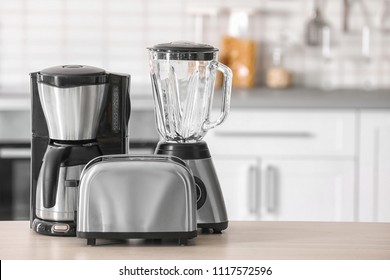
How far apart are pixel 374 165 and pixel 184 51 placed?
2147 mm

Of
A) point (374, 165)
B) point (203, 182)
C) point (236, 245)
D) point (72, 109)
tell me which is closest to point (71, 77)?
point (72, 109)

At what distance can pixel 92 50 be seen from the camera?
446cm

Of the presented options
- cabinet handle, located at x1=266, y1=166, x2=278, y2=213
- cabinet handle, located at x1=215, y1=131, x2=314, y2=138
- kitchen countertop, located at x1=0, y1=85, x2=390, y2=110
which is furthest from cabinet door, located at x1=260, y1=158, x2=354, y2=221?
kitchen countertop, located at x1=0, y1=85, x2=390, y2=110

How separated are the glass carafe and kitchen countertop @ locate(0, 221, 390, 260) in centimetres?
25

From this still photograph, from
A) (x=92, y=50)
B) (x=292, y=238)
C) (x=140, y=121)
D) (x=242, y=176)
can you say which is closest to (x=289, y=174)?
(x=242, y=176)

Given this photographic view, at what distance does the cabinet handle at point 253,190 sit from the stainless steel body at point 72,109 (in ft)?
6.59

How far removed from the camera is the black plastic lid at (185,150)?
191cm

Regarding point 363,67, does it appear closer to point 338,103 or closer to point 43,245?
point 338,103

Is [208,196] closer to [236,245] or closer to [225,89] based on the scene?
[236,245]

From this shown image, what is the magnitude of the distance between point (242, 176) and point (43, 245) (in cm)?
214

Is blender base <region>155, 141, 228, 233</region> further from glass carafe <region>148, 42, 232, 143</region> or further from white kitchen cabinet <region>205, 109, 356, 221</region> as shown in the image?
white kitchen cabinet <region>205, 109, 356, 221</region>

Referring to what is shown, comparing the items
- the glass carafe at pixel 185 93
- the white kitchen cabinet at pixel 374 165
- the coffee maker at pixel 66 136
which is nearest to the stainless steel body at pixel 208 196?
the glass carafe at pixel 185 93

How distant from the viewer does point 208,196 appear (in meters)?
1.91

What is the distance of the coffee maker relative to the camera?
188 cm
